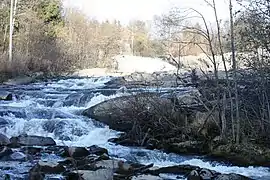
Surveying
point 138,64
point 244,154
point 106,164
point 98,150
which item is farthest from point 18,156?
point 138,64

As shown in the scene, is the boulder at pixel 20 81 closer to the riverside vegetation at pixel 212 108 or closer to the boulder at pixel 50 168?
the riverside vegetation at pixel 212 108

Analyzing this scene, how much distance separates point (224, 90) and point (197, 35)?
143cm

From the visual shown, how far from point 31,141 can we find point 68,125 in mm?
2194

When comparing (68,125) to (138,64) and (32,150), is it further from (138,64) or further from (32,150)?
(138,64)

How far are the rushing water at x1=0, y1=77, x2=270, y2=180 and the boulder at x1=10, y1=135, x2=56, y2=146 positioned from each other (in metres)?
0.43

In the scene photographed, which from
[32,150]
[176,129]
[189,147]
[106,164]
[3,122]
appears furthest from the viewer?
[3,122]

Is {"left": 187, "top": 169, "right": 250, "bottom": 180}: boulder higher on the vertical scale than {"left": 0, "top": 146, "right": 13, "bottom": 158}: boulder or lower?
lower

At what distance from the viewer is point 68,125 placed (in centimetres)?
1381

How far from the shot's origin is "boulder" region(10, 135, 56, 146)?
11.6 metres

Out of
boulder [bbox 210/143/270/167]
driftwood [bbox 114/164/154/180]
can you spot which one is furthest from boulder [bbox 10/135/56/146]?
boulder [bbox 210/143/270/167]

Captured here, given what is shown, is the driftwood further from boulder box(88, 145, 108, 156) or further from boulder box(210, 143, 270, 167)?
boulder box(210, 143, 270, 167)

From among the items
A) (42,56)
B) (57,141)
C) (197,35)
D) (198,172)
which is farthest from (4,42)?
(198,172)

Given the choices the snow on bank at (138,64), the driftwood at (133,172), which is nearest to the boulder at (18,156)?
the driftwood at (133,172)

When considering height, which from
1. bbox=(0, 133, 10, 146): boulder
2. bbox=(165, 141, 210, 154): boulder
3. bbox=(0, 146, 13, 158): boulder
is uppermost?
bbox=(0, 133, 10, 146): boulder
